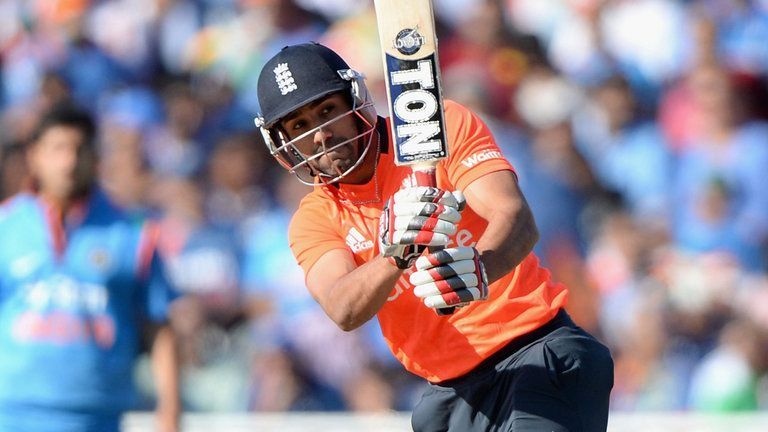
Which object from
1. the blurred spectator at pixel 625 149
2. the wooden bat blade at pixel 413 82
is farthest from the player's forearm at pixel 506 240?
the blurred spectator at pixel 625 149

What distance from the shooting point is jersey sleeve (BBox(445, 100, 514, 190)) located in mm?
3711

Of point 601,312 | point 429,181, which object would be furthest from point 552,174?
point 429,181

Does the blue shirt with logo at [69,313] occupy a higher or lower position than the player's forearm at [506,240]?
lower

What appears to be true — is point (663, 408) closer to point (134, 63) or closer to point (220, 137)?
point (220, 137)

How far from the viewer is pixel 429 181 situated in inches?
131

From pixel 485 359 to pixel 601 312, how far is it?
3.97 metres

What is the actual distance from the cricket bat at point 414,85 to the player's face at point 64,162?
1934mm

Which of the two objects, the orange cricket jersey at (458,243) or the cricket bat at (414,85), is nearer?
the cricket bat at (414,85)

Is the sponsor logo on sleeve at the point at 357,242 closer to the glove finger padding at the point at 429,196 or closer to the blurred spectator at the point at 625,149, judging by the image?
the glove finger padding at the point at 429,196

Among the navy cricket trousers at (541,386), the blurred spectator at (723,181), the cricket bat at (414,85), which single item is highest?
the cricket bat at (414,85)

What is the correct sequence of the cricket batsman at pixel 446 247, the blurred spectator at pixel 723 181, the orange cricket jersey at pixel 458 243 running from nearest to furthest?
the cricket batsman at pixel 446 247, the orange cricket jersey at pixel 458 243, the blurred spectator at pixel 723 181

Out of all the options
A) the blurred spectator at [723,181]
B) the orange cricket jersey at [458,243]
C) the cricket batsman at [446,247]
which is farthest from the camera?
the blurred spectator at [723,181]

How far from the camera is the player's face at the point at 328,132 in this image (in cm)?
373

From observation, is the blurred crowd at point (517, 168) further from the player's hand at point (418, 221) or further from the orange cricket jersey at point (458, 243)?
the player's hand at point (418, 221)
